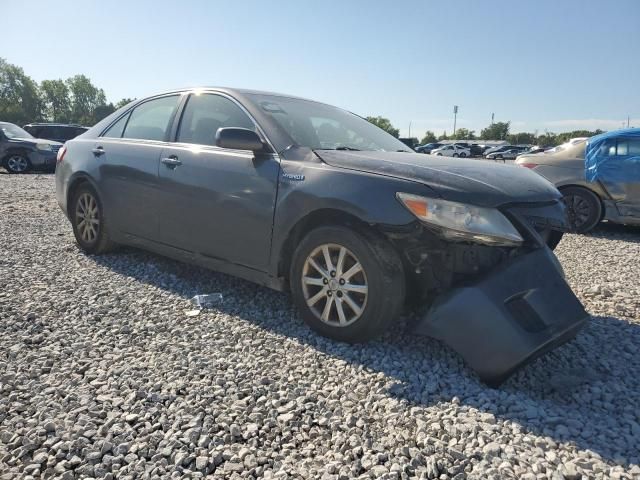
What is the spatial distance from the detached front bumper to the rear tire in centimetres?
515

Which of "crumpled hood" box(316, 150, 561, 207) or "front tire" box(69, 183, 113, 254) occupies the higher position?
"crumpled hood" box(316, 150, 561, 207)

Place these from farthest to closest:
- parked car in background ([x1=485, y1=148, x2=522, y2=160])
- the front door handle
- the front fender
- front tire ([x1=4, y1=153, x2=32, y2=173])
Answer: parked car in background ([x1=485, y1=148, x2=522, y2=160])
front tire ([x1=4, y1=153, x2=32, y2=173])
the front door handle
the front fender

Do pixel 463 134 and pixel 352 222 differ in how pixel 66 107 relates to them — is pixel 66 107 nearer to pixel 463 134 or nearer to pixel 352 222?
pixel 463 134

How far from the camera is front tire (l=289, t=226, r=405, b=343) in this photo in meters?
2.80

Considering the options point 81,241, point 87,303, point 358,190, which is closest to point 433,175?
point 358,190

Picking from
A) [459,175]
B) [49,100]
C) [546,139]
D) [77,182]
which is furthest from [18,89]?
[459,175]

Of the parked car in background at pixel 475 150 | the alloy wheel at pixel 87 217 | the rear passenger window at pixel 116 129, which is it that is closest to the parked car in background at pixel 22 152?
the alloy wheel at pixel 87 217

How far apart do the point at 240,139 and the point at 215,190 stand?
1.69ft

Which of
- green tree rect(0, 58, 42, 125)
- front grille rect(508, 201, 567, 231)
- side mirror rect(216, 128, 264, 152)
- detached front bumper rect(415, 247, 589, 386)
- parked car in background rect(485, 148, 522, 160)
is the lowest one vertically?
detached front bumper rect(415, 247, 589, 386)

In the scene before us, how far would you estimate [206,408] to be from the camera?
7.57ft

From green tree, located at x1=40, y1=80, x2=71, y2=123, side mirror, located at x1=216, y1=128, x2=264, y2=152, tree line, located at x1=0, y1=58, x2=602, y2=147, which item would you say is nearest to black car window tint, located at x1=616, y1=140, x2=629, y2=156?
side mirror, located at x1=216, y1=128, x2=264, y2=152

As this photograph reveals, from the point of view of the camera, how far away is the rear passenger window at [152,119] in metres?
4.22

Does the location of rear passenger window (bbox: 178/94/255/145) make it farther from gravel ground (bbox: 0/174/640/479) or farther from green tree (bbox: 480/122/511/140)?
green tree (bbox: 480/122/511/140)

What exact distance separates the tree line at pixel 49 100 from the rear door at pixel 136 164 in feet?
280
